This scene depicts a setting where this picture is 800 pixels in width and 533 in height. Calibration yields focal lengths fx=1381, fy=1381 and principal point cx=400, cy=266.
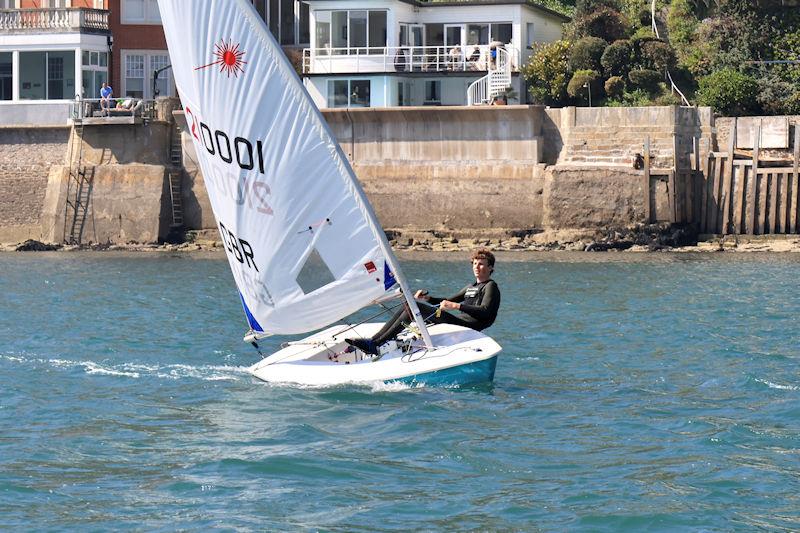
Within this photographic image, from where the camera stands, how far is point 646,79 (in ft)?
126

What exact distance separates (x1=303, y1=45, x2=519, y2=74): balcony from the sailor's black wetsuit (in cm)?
2413

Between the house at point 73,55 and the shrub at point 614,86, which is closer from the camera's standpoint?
the shrub at point 614,86

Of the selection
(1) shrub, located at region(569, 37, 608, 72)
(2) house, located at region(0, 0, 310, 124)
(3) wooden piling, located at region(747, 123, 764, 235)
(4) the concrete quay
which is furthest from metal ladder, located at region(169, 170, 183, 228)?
(3) wooden piling, located at region(747, 123, 764, 235)

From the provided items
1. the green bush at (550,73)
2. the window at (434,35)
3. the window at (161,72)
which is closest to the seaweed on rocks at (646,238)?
the green bush at (550,73)

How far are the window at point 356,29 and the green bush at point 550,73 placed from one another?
190 inches

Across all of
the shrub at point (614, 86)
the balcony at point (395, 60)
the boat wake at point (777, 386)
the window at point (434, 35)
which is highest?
the window at point (434, 35)

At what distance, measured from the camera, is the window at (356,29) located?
4147 centimetres

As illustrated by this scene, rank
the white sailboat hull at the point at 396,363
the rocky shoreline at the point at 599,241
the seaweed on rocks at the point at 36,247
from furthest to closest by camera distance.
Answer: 1. the seaweed on rocks at the point at 36,247
2. the rocky shoreline at the point at 599,241
3. the white sailboat hull at the point at 396,363

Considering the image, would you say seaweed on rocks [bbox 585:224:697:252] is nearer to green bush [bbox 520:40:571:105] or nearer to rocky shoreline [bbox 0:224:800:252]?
rocky shoreline [bbox 0:224:800:252]

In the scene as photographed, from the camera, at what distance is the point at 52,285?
30250 mm

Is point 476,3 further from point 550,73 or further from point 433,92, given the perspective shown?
point 550,73

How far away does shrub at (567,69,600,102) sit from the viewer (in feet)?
126

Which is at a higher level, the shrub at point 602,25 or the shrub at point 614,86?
the shrub at point 602,25

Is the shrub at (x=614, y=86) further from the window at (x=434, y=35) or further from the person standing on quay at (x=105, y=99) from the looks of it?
the person standing on quay at (x=105, y=99)
